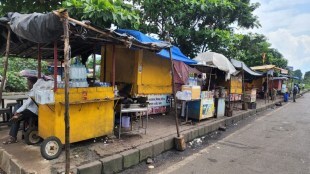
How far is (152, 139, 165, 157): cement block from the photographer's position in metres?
5.97

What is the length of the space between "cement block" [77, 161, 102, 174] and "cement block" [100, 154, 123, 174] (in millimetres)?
98

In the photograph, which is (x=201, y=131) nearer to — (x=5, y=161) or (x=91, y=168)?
(x=91, y=168)

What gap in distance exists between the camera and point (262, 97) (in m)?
23.6

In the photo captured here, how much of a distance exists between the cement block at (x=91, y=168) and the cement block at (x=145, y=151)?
3.80 feet

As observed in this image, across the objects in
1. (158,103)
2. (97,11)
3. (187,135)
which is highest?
(97,11)

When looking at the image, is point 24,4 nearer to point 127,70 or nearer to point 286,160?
point 127,70

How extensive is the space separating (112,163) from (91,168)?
19.6 inches

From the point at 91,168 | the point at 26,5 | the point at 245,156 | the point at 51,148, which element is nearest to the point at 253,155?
the point at 245,156

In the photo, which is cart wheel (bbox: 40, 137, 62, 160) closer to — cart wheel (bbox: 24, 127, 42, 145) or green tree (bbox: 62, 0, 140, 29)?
cart wheel (bbox: 24, 127, 42, 145)

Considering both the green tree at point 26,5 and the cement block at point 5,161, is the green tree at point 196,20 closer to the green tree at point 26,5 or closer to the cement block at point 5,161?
the green tree at point 26,5

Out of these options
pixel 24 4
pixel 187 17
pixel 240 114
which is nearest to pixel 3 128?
pixel 24 4

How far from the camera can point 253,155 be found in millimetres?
6277

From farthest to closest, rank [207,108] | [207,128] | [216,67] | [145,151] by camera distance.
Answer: [216,67]
[207,108]
[207,128]
[145,151]

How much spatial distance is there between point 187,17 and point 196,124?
298 inches
